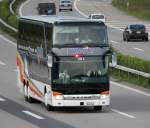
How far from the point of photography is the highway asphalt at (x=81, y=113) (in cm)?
2192

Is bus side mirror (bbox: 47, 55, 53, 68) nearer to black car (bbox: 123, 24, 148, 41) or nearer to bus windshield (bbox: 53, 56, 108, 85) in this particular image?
bus windshield (bbox: 53, 56, 108, 85)

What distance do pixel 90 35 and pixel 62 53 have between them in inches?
45.3

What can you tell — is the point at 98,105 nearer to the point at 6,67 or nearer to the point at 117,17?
the point at 6,67

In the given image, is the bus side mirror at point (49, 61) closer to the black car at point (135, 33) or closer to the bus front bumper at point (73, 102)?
the bus front bumper at point (73, 102)

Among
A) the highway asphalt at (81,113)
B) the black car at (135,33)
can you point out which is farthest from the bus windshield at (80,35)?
the black car at (135,33)

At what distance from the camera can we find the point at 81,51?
24.5 metres

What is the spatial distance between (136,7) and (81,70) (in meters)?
70.9

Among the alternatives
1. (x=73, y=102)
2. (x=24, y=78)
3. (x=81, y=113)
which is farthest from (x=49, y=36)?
(x=24, y=78)

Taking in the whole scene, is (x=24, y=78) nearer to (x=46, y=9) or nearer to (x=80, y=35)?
(x=80, y=35)

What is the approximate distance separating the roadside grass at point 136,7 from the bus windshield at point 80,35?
62135mm

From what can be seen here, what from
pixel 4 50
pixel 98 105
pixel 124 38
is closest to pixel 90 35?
pixel 98 105

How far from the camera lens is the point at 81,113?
25.0m

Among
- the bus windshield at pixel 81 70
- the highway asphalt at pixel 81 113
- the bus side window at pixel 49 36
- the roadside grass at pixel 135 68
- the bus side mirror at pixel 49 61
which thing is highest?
the bus side window at pixel 49 36

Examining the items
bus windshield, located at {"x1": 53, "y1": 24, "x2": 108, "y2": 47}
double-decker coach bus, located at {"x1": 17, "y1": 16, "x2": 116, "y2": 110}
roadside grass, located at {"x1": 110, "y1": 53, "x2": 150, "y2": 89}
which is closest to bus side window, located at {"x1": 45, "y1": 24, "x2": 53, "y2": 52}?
double-decker coach bus, located at {"x1": 17, "y1": 16, "x2": 116, "y2": 110}
